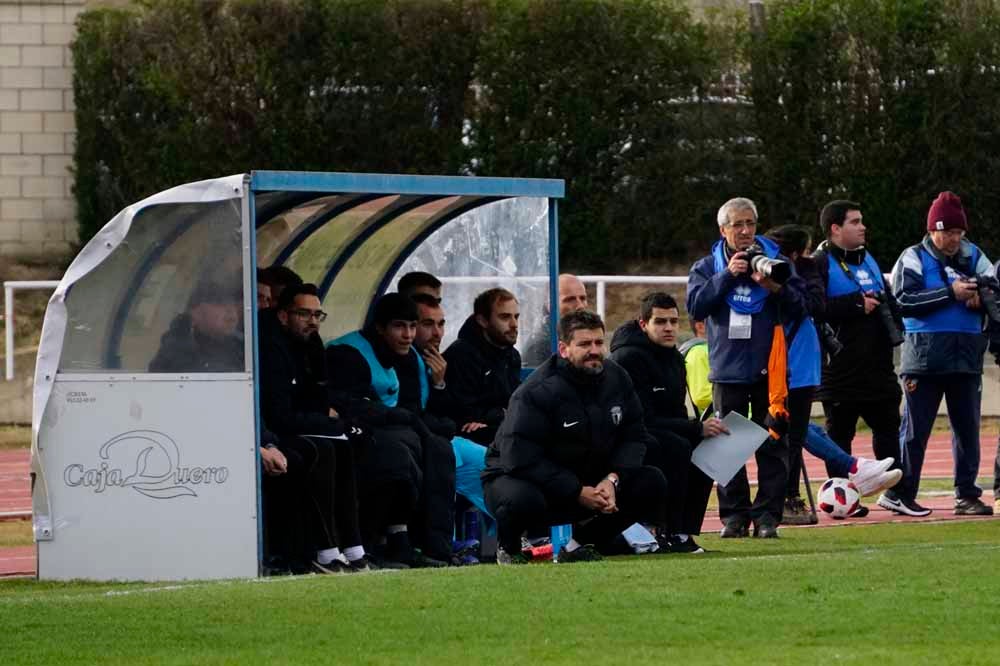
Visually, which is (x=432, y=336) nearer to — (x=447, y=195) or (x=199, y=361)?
(x=447, y=195)

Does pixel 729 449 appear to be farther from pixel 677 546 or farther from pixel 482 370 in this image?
pixel 482 370

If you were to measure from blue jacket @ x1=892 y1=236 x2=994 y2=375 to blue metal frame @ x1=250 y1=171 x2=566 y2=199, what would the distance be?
119 inches

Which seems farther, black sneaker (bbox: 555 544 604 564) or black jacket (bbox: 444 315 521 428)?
black jacket (bbox: 444 315 521 428)

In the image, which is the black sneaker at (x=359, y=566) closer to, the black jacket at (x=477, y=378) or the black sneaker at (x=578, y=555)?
the black sneaker at (x=578, y=555)

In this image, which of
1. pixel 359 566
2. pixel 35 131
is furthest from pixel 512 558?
pixel 35 131

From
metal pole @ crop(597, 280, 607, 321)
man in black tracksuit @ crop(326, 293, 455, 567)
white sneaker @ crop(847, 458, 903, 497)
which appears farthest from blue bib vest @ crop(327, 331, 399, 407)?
metal pole @ crop(597, 280, 607, 321)

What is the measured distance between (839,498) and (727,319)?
1925 mm

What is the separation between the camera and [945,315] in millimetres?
14672

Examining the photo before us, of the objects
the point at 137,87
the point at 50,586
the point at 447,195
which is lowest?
the point at 50,586

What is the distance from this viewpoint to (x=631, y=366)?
41.4ft

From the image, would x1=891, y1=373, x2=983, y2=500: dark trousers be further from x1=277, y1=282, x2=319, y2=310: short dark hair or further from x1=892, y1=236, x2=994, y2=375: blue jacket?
x1=277, y1=282, x2=319, y2=310: short dark hair

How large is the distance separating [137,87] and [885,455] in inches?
616

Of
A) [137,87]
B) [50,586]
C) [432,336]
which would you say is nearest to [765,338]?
[432,336]

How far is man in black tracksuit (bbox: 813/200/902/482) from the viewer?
14.5 meters
